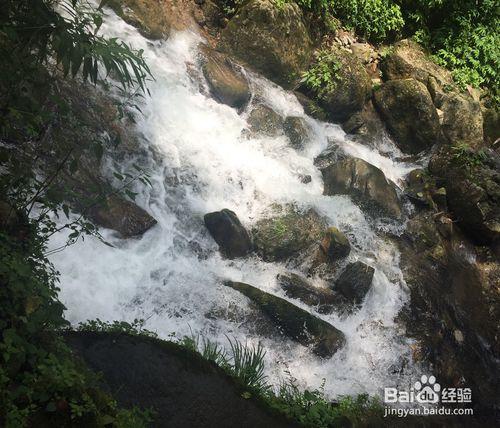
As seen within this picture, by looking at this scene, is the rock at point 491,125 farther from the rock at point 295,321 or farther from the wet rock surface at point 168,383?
the wet rock surface at point 168,383

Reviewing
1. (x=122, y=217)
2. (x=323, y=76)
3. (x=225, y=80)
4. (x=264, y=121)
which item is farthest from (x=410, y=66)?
(x=122, y=217)

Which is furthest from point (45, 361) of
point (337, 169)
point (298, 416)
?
point (337, 169)

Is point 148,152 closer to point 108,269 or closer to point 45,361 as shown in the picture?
point 108,269

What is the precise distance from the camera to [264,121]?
30.5 feet

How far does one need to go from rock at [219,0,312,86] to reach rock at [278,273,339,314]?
4974mm

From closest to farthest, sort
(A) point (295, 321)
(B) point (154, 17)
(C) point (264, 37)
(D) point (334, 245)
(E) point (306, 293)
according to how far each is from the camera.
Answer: (A) point (295, 321) < (E) point (306, 293) < (D) point (334, 245) < (B) point (154, 17) < (C) point (264, 37)

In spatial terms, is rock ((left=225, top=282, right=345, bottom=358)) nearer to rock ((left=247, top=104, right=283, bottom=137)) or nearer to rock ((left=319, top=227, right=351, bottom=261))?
rock ((left=319, top=227, right=351, bottom=261))

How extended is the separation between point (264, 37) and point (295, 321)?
20.5 feet

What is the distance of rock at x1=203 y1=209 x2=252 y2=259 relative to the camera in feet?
23.0

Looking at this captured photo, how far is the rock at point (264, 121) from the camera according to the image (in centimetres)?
917

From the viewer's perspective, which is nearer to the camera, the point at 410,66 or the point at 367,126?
the point at 367,126

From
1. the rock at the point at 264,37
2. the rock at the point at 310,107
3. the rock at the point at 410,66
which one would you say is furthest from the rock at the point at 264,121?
the rock at the point at 410,66

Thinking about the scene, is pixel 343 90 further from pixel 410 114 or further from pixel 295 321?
pixel 295 321

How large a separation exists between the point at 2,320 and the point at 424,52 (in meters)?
12.4
